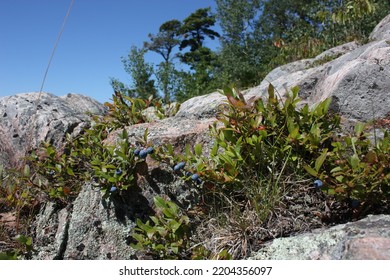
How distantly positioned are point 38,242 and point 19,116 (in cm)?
218

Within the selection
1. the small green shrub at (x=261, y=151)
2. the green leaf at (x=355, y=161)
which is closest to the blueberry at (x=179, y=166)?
the small green shrub at (x=261, y=151)

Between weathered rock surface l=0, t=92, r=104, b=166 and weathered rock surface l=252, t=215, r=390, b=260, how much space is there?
299 cm

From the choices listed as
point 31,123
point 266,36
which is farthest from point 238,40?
point 31,123

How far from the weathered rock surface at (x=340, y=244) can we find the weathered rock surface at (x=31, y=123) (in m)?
2.99

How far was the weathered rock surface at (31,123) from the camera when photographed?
4641 mm

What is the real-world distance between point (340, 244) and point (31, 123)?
3993mm

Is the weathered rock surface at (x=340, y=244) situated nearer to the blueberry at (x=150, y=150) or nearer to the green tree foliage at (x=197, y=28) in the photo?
the blueberry at (x=150, y=150)

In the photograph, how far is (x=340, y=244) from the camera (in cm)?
223

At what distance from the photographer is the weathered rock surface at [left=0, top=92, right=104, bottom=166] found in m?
4.64

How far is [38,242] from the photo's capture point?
3383 mm

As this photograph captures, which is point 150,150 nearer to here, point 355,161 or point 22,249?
point 22,249
